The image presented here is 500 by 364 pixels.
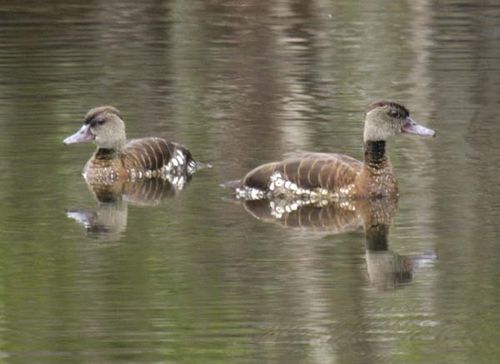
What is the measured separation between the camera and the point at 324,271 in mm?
12719

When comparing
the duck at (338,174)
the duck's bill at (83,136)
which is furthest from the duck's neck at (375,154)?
the duck's bill at (83,136)

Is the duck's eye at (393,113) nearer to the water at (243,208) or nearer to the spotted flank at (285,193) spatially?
the water at (243,208)

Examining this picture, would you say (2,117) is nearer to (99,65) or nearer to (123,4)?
(99,65)

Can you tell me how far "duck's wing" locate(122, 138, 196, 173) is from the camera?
16.6 m

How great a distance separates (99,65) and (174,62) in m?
0.91

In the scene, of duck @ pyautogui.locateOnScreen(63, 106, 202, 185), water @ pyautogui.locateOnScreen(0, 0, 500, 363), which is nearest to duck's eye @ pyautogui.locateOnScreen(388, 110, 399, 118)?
water @ pyautogui.locateOnScreen(0, 0, 500, 363)

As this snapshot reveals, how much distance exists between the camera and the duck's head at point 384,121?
15617 mm

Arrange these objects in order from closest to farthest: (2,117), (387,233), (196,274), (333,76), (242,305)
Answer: (242,305), (196,274), (387,233), (2,117), (333,76)

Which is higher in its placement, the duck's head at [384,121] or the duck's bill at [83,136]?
the duck's head at [384,121]

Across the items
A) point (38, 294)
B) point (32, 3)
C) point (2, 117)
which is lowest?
point (32, 3)

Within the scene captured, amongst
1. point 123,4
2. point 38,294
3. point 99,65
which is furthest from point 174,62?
point 38,294

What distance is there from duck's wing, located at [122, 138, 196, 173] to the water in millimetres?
193

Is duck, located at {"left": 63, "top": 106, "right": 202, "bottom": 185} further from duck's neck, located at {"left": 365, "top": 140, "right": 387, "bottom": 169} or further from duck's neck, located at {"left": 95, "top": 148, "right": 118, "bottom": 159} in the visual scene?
duck's neck, located at {"left": 365, "top": 140, "right": 387, "bottom": 169}

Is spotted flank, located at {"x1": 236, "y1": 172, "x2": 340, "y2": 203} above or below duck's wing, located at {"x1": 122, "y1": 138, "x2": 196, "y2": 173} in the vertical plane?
above
